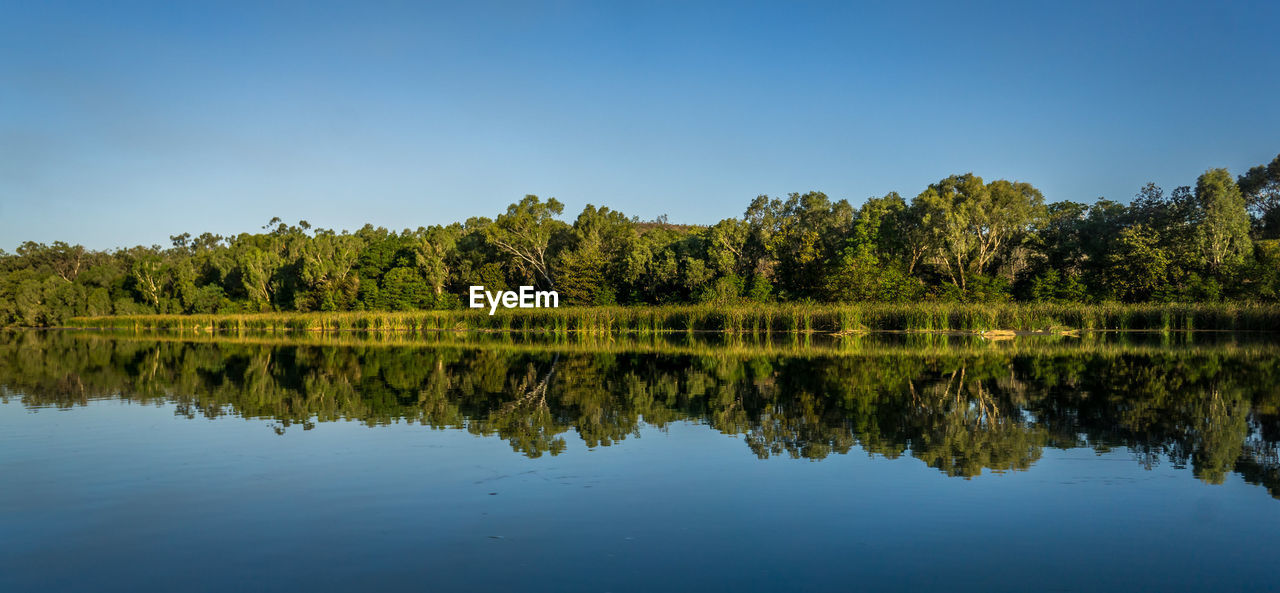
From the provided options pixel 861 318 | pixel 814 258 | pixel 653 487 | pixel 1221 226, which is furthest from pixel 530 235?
pixel 653 487

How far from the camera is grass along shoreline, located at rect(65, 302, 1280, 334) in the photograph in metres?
35.0

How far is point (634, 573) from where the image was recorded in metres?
4.55

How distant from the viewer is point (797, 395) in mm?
12523

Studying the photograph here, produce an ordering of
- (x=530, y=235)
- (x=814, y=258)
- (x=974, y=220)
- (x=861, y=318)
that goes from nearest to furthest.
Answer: (x=861, y=318) < (x=974, y=220) < (x=814, y=258) < (x=530, y=235)

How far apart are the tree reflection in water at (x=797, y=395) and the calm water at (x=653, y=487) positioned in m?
0.09

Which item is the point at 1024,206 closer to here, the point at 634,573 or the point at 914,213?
the point at 914,213

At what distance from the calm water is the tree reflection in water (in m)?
0.09

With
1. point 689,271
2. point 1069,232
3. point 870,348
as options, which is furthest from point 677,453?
point 1069,232

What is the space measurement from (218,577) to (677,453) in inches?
179

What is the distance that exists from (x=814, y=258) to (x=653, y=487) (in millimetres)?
46214

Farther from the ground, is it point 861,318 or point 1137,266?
point 1137,266

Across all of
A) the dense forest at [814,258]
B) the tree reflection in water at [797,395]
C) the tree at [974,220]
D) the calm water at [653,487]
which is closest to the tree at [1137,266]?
the dense forest at [814,258]

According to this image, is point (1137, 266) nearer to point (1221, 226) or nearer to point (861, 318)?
point (1221, 226)

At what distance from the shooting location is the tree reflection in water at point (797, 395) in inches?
331
